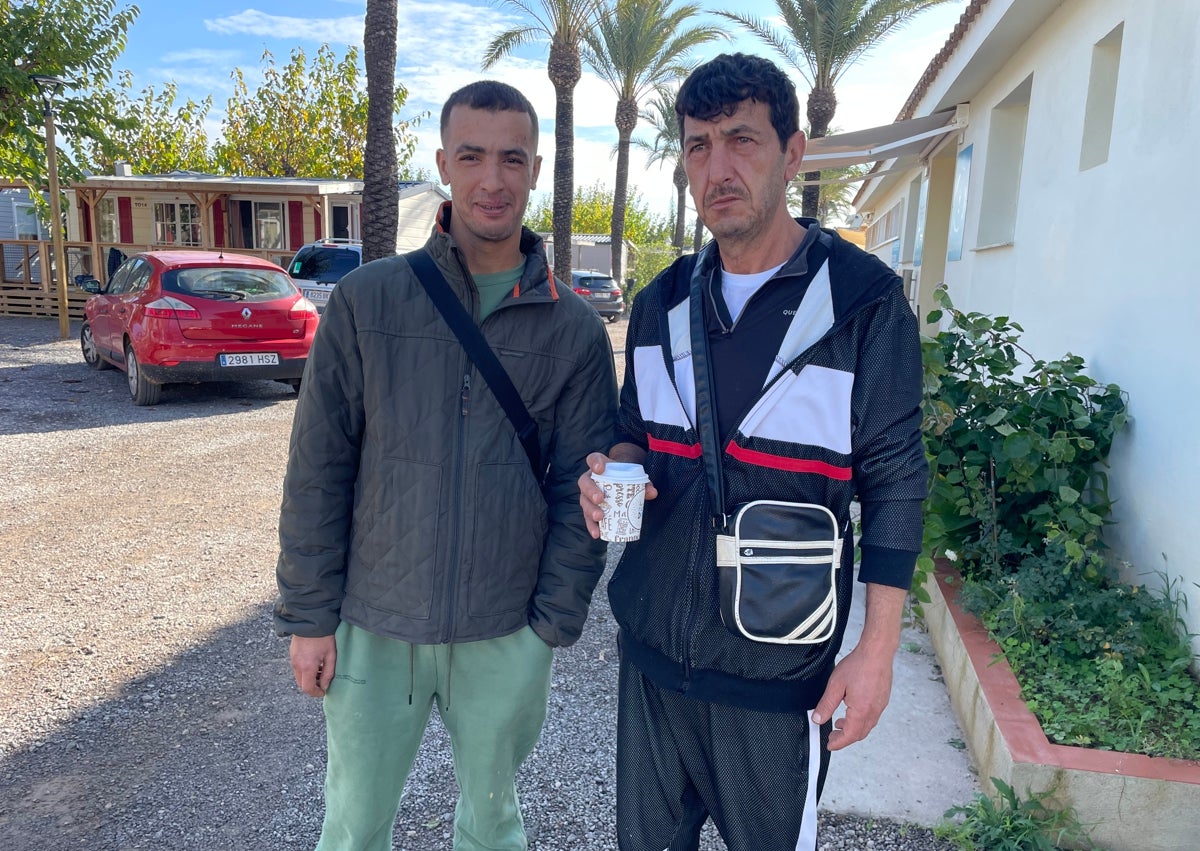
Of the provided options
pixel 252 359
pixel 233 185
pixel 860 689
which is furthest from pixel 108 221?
pixel 860 689

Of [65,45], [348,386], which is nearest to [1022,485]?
[348,386]

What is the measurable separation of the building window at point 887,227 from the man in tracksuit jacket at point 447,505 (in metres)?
16.6

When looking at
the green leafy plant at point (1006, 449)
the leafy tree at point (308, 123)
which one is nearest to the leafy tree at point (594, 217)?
the leafy tree at point (308, 123)

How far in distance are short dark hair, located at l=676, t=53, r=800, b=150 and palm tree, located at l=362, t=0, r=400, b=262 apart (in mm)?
9201

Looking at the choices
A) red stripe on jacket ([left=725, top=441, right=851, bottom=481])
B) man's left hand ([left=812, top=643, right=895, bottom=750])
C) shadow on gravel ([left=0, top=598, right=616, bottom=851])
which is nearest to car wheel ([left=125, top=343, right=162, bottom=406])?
shadow on gravel ([left=0, top=598, right=616, bottom=851])

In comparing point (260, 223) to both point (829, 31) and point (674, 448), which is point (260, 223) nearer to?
point (829, 31)

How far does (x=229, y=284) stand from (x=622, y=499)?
8.90 meters

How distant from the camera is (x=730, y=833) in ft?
6.20

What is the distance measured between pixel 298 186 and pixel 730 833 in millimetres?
20061

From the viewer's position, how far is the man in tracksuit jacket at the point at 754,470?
1718 millimetres

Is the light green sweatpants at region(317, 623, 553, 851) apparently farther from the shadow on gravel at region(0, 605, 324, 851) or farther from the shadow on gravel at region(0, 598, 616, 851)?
the shadow on gravel at region(0, 605, 324, 851)

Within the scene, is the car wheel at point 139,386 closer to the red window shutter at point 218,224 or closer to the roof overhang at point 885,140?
the roof overhang at point 885,140

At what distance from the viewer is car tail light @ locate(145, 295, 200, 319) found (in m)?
9.02

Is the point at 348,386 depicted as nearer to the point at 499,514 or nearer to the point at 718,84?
the point at 499,514
